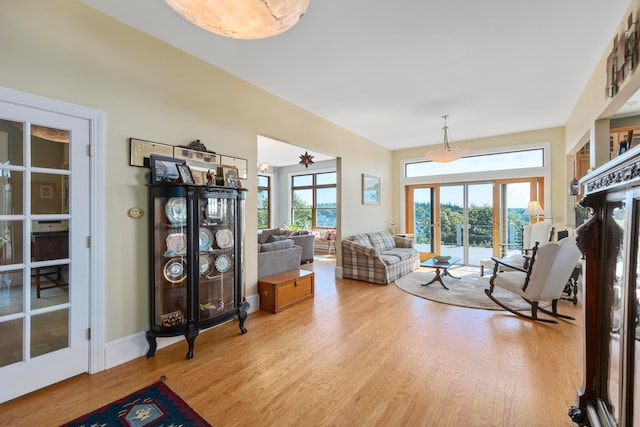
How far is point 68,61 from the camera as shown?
82.1 inches

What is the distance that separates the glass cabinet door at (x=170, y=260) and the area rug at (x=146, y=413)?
2.05 ft

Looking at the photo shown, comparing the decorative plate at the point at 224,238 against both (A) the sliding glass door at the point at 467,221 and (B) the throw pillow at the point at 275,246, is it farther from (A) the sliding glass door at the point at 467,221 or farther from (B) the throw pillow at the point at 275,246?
(A) the sliding glass door at the point at 467,221

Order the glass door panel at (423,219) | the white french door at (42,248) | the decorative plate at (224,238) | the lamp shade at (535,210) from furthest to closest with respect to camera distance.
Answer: the glass door panel at (423,219) < the lamp shade at (535,210) < the decorative plate at (224,238) < the white french door at (42,248)

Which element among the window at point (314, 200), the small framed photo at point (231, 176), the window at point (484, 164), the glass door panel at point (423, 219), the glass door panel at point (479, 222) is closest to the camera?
the small framed photo at point (231, 176)

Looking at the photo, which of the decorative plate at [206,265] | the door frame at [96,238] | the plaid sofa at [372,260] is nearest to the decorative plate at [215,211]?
the decorative plate at [206,265]

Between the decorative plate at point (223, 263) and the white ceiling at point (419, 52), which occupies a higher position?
the white ceiling at point (419, 52)

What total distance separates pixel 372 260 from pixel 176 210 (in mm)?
3437

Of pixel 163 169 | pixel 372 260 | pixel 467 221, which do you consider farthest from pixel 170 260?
pixel 467 221

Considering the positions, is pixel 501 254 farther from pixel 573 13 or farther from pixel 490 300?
pixel 573 13

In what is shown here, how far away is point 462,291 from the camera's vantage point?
435 cm

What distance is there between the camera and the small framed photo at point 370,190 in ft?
19.6

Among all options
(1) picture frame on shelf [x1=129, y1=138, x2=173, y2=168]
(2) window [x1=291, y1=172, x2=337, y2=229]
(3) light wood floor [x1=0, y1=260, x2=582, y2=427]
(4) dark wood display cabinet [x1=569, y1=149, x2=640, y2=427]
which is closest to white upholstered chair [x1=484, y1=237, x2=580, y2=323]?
(3) light wood floor [x1=0, y1=260, x2=582, y2=427]

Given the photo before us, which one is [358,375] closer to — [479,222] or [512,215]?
[479,222]

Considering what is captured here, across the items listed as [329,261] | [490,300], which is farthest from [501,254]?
[329,261]
